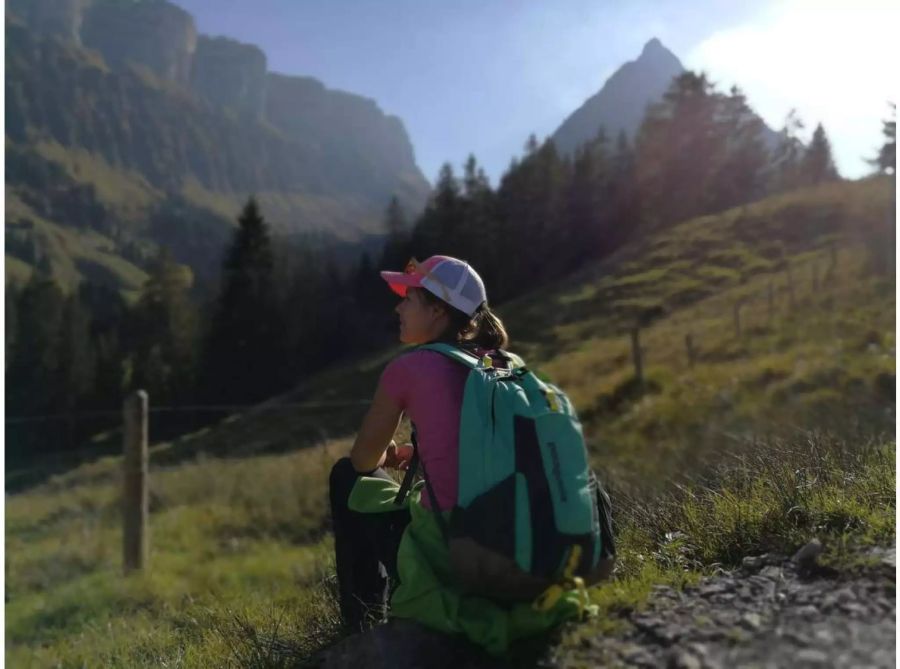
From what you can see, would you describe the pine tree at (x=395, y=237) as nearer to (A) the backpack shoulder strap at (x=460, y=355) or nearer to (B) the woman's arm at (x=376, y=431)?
(B) the woman's arm at (x=376, y=431)

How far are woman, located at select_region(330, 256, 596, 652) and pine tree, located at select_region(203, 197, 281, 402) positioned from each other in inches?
1724

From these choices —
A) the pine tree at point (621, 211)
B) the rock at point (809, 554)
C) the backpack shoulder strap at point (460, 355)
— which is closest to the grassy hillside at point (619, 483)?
the rock at point (809, 554)

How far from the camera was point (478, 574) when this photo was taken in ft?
7.68

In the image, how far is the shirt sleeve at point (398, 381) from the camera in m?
2.62

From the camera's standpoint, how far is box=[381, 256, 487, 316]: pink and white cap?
2.82 meters

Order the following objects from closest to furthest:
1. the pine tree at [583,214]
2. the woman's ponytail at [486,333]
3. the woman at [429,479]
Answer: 1. the woman at [429,479]
2. the woman's ponytail at [486,333]
3. the pine tree at [583,214]

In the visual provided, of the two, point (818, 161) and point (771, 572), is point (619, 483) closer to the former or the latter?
point (771, 572)

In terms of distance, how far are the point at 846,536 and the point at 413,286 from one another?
188cm

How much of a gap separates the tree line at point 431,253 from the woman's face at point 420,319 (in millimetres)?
44745

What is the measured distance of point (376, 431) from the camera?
2.75 meters

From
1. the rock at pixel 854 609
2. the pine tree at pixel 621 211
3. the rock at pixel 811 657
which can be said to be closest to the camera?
the rock at pixel 811 657

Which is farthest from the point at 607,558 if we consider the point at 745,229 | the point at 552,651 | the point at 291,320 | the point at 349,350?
the point at 349,350

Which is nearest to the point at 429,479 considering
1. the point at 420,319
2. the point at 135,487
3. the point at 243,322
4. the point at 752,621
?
the point at 420,319

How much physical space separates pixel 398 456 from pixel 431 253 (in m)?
48.7
